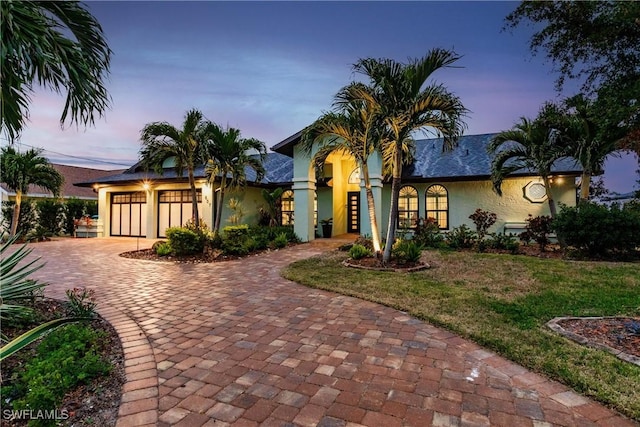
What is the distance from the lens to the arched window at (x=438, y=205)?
14984mm

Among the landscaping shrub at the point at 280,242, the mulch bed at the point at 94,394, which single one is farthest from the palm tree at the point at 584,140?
the mulch bed at the point at 94,394

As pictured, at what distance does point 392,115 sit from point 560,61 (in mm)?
3442

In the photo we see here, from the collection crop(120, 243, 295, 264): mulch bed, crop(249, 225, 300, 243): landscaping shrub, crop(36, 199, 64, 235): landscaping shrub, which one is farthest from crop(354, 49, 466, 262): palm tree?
crop(36, 199, 64, 235): landscaping shrub

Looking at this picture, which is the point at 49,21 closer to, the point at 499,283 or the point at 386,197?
the point at 499,283

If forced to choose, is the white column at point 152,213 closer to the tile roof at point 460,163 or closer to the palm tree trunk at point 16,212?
the palm tree trunk at point 16,212

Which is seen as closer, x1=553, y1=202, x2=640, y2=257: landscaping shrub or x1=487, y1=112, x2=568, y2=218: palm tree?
x1=553, y1=202, x2=640, y2=257: landscaping shrub

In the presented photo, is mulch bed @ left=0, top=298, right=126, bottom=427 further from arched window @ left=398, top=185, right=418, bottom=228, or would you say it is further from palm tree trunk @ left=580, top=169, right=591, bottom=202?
arched window @ left=398, top=185, right=418, bottom=228

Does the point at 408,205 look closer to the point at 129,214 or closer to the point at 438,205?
the point at 438,205

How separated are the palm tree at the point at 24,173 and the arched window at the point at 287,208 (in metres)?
11.2

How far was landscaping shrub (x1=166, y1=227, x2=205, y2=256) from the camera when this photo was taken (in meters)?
10.4

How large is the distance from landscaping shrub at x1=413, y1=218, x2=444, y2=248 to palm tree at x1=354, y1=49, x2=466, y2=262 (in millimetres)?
5207

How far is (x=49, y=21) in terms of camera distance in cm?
366

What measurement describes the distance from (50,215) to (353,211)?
17153 mm

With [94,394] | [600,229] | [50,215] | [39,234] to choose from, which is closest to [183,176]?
[39,234]
